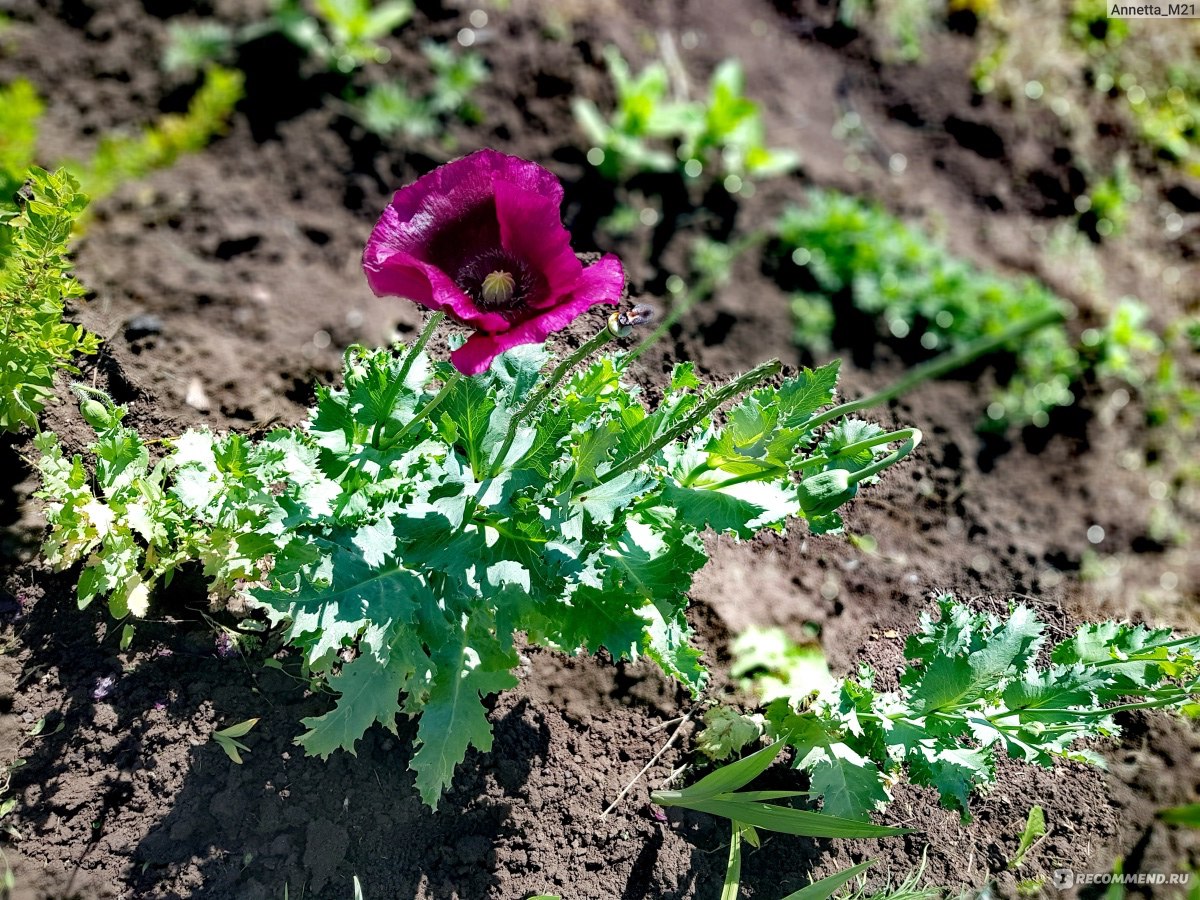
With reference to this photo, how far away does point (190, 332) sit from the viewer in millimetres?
2754

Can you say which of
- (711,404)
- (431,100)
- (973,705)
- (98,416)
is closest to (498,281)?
(711,404)

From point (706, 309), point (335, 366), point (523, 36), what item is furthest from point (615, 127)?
point (335, 366)

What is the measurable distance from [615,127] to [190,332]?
1.70 m

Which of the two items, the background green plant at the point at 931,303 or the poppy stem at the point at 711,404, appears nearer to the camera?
the poppy stem at the point at 711,404

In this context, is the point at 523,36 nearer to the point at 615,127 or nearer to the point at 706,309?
the point at 615,127

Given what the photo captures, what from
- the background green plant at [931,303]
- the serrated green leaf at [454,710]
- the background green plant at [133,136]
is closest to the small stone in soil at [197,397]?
the background green plant at [133,136]

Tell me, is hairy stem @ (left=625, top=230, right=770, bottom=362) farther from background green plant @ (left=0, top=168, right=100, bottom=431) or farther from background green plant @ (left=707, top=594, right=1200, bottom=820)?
background green plant @ (left=0, top=168, right=100, bottom=431)

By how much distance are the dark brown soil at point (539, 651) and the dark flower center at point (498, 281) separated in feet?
3.89

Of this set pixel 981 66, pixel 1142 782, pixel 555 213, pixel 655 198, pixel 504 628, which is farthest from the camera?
pixel 981 66

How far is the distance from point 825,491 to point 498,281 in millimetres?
692

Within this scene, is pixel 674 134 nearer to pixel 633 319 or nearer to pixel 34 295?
pixel 34 295

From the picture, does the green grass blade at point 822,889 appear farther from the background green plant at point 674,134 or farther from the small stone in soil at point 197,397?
the background green plant at point 674,134

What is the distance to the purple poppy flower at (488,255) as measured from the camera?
1.42 metres

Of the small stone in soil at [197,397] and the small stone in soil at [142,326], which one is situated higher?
the small stone in soil at [142,326]
